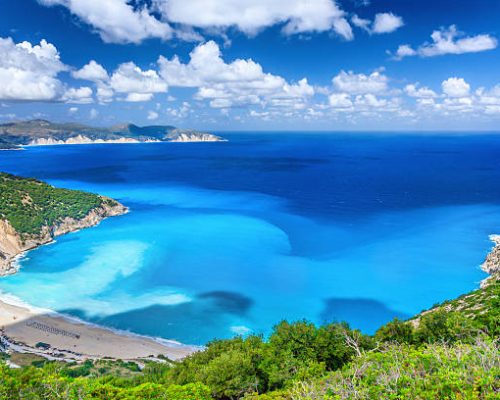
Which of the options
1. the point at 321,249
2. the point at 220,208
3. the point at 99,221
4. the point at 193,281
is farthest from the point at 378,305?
the point at 99,221

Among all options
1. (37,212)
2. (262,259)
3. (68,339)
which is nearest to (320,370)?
(68,339)

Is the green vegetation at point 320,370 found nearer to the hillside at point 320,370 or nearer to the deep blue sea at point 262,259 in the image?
the hillside at point 320,370

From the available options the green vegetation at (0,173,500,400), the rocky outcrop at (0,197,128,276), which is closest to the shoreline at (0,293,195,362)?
the green vegetation at (0,173,500,400)

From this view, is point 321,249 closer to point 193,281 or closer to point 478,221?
point 193,281

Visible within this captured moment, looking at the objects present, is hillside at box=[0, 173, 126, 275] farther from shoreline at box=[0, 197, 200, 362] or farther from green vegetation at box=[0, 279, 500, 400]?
Answer: green vegetation at box=[0, 279, 500, 400]

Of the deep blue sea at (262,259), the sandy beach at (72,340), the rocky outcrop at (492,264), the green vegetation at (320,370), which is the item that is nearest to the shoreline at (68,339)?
the sandy beach at (72,340)

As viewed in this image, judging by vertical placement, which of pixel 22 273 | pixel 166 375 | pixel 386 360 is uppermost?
pixel 386 360

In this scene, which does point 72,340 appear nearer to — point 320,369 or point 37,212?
point 320,369
